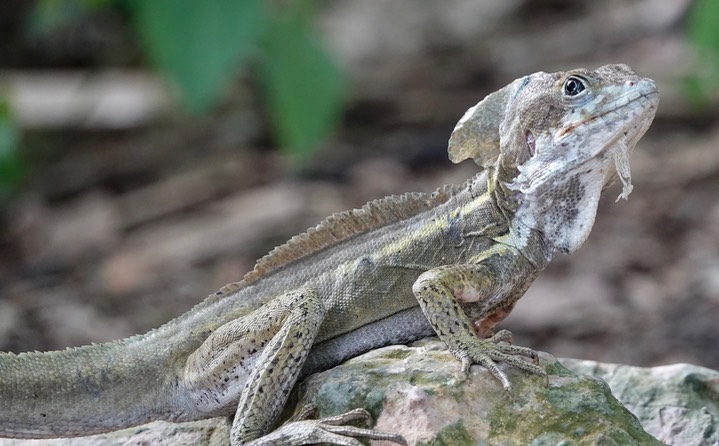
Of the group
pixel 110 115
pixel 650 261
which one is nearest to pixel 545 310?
pixel 650 261

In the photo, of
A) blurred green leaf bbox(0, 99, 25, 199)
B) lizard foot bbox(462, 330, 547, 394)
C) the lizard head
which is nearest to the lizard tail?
lizard foot bbox(462, 330, 547, 394)

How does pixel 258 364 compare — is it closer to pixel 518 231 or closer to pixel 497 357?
pixel 497 357

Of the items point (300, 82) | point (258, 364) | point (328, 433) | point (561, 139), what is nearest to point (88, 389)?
point (258, 364)

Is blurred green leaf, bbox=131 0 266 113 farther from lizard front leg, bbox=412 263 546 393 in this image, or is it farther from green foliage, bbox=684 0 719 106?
green foliage, bbox=684 0 719 106

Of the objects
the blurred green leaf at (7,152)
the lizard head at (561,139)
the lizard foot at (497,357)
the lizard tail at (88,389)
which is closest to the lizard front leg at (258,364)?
the lizard tail at (88,389)

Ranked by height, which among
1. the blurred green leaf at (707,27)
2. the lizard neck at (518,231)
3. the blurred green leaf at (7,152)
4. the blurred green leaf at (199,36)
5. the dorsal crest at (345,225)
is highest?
the blurred green leaf at (7,152)

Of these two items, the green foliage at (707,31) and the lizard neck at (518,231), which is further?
the green foliage at (707,31)

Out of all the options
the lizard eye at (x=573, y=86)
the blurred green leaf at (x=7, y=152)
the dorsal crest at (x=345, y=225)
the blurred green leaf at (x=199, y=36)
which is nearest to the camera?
the lizard eye at (x=573, y=86)

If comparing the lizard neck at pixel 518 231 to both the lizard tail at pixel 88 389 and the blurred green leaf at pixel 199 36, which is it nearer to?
the lizard tail at pixel 88 389
